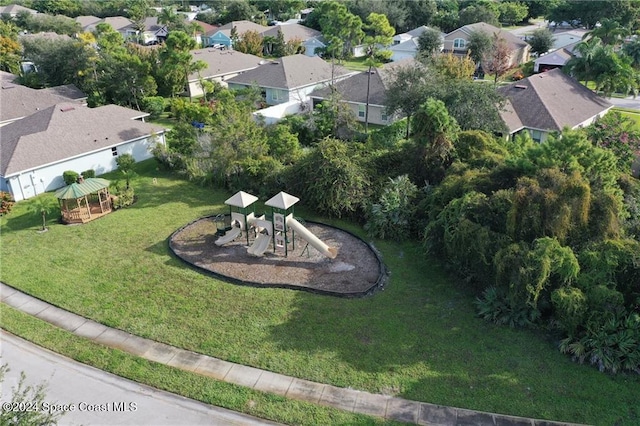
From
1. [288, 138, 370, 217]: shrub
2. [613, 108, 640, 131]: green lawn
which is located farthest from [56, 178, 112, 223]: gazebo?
[613, 108, 640, 131]: green lawn

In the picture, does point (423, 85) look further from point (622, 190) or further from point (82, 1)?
point (82, 1)

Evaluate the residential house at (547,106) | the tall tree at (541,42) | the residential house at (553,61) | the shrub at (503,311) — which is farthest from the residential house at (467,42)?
the shrub at (503,311)

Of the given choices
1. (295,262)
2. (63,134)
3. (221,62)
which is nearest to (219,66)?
(221,62)

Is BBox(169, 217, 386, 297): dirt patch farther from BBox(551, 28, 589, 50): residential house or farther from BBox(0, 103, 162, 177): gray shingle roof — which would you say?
BBox(551, 28, 589, 50): residential house

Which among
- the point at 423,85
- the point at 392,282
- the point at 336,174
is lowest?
the point at 392,282

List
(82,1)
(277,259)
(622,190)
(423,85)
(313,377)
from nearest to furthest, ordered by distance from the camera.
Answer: (313,377) < (622,190) < (277,259) < (423,85) < (82,1)

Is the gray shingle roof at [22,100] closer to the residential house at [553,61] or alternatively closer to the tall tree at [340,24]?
the tall tree at [340,24]

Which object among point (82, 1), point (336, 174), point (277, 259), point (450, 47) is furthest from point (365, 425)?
point (82, 1)
